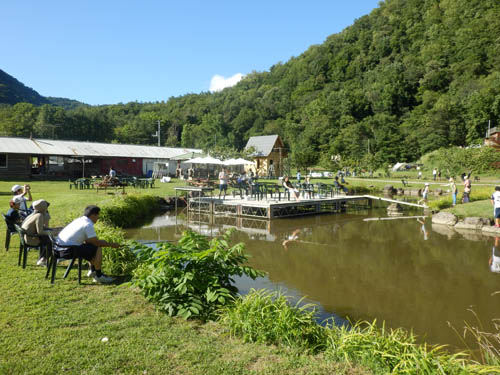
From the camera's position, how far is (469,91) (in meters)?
61.4

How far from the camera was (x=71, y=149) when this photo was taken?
106 ft

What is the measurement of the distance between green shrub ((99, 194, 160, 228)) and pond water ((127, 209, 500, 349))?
808mm

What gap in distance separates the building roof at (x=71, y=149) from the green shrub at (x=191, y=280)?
2999 centimetres

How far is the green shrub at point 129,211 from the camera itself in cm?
1330

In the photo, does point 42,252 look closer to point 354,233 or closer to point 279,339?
point 279,339

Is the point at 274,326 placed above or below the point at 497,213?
below

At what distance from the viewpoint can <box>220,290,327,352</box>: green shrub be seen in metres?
3.93

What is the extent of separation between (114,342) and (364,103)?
3109 inches

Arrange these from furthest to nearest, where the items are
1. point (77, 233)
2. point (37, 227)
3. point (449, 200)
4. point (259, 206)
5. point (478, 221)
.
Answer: point (449, 200) → point (259, 206) → point (478, 221) → point (37, 227) → point (77, 233)

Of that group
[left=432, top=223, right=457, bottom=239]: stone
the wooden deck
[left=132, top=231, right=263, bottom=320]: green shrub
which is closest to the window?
the wooden deck

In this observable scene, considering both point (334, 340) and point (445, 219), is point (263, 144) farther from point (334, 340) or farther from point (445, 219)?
point (334, 340)

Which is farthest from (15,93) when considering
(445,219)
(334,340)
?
(334,340)

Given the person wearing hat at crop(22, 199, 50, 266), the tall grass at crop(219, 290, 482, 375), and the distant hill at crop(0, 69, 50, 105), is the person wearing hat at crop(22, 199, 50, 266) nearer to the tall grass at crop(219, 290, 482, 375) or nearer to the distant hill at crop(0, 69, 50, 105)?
the tall grass at crop(219, 290, 482, 375)

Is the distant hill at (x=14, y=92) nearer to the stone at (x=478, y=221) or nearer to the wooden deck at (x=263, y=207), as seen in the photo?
the wooden deck at (x=263, y=207)
